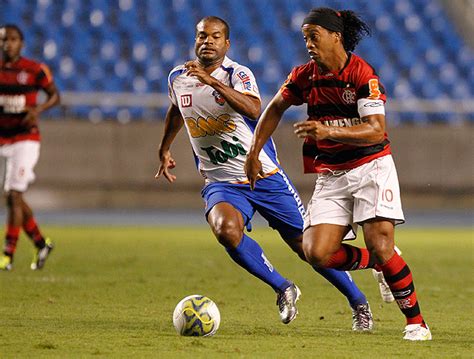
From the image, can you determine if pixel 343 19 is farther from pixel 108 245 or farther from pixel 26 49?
pixel 26 49

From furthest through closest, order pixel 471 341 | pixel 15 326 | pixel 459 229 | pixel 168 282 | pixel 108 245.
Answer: pixel 459 229
pixel 108 245
pixel 168 282
pixel 15 326
pixel 471 341

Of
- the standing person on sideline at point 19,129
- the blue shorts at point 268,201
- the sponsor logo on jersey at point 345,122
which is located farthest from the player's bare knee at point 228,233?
the standing person on sideline at point 19,129

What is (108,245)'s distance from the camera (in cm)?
1462

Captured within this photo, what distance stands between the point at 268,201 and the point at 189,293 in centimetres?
189

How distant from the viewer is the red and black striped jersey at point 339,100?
6484 millimetres

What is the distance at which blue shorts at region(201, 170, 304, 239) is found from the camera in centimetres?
784

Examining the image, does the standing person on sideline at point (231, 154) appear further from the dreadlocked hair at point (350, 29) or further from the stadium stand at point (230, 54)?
the stadium stand at point (230, 54)

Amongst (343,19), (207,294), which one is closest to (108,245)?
(207,294)

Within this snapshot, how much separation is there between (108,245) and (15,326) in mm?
7596

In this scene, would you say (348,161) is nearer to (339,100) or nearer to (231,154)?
(339,100)

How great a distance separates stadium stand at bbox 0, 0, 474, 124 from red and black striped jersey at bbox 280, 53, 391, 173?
12976 millimetres

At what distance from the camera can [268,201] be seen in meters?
7.91

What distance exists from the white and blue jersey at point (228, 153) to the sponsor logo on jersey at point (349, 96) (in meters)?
1.30

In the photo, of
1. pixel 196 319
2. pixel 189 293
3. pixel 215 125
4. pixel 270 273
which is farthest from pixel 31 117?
pixel 196 319
